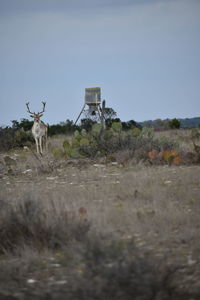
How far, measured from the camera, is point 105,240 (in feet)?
15.5

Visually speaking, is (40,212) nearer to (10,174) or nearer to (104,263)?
(104,263)

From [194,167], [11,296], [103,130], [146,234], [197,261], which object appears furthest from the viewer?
[103,130]

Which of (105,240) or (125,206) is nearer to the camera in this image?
(105,240)

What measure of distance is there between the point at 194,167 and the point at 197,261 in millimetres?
5971

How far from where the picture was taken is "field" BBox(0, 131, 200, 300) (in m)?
3.73

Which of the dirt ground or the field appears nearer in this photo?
the field

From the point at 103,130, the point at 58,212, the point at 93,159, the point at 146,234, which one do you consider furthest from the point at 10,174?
the point at 146,234

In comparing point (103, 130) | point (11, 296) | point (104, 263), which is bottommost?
point (11, 296)

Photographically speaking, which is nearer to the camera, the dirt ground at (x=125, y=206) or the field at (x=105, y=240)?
the field at (x=105, y=240)

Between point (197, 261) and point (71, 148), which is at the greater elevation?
point (71, 148)

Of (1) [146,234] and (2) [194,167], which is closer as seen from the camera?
(1) [146,234]

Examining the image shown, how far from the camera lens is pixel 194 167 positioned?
10.2 meters

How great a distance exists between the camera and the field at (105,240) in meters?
3.73

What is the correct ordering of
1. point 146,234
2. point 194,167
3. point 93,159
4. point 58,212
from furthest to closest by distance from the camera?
1. point 93,159
2. point 194,167
3. point 58,212
4. point 146,234
